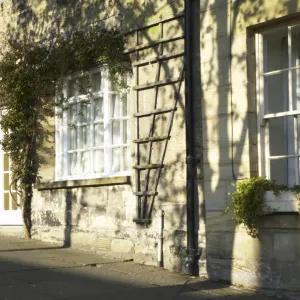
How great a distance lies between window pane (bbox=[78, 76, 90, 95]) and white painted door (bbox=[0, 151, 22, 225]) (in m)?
2.44

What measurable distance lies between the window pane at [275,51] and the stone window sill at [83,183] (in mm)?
2839

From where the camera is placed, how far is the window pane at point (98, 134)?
10710mm

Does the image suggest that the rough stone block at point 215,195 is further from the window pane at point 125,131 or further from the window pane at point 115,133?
the window pane at point 115,133

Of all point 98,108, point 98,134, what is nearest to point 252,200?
point 98,134

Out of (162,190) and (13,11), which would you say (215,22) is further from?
(13,11)

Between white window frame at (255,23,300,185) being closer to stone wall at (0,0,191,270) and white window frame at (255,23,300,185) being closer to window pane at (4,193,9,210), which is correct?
stone wall at (0,0,191,270)

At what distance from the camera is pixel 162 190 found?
920 cm

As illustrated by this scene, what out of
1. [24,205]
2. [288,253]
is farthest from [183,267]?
[24,205]

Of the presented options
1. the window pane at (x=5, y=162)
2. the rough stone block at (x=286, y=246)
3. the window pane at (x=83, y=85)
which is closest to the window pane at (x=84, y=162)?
the window pane at (x=83, y=85)

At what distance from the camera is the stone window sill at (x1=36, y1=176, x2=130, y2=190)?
32.3 feet

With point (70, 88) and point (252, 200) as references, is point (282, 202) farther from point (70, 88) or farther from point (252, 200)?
point (70, 88)

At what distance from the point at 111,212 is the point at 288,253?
3.43 meters

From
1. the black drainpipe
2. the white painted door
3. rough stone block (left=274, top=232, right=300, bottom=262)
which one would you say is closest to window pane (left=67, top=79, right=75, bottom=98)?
the white painted door

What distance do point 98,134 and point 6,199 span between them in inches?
122
